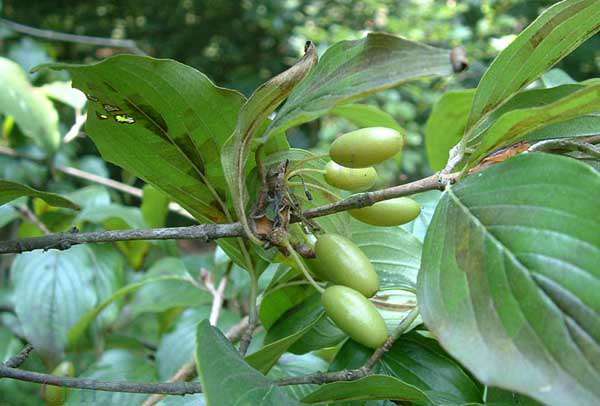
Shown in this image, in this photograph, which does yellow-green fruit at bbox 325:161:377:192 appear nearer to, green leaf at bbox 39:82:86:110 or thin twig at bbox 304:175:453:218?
thin twig at bbox 304:175:453:218

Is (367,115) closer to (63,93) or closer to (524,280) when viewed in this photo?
(524,280)

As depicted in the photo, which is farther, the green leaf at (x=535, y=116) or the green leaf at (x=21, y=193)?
the green leaf at (x=21, y=193)

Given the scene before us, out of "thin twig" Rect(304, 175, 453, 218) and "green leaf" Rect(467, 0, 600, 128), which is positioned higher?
"green leaf" Rect(467, 0, 600, 128)

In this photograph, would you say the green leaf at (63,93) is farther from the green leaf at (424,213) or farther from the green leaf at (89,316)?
the green leaf at (424,213)

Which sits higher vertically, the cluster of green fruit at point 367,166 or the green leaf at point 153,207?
the green leaf at point 153,207

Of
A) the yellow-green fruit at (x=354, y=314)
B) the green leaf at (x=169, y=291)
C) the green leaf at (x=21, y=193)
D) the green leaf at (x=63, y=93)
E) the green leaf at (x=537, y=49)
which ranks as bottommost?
the yellow-green fruit at (x=354, y=314)

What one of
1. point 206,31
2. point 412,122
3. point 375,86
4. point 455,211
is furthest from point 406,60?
point 206,31

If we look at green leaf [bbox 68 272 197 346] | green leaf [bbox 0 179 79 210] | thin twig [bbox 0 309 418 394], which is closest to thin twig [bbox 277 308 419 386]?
thin twig [bbox 0 309 418 394]

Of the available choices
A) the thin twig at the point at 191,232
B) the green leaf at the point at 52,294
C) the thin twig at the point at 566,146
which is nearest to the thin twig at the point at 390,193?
the thin twig at the point at 191,232
